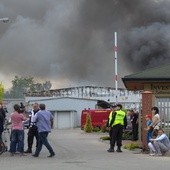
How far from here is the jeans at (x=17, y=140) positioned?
17578 mm

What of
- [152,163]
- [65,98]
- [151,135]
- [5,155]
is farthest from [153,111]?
[65,98]

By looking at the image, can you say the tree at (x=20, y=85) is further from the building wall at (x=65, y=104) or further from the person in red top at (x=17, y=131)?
the person in red top at (x=17, y=131)

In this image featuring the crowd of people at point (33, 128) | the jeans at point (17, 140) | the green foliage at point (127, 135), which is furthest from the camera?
the green foliage at point (127, 135)

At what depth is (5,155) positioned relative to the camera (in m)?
17.6

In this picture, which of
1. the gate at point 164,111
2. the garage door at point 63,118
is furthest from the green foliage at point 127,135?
the garage door at point 63,118

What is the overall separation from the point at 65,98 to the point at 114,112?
44093 mm

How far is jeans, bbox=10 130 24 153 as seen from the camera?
17.6 meters

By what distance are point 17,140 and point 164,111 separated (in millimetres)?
6376

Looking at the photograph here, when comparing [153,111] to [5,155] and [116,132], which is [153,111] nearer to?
[116,132]

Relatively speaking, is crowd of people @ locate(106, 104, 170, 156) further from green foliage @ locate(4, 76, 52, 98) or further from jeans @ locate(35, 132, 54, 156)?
green foliage @ locate(4, 76, 52, 98)

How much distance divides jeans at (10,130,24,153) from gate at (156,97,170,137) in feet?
20.0

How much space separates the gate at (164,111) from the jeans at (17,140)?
611 centimetres

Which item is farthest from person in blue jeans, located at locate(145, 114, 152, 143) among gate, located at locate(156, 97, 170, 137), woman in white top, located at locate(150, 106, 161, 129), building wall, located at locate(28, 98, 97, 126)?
building wall, located at locate(28, 98, 97, 126)

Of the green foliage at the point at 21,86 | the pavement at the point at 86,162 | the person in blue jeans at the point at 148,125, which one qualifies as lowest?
the pavement at the point at 86,162
